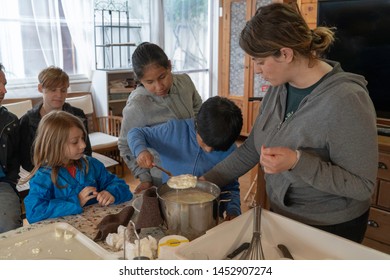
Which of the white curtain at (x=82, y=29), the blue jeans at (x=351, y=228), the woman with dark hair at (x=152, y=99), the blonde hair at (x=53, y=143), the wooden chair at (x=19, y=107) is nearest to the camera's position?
the blue jeans at (x=351, y=228)

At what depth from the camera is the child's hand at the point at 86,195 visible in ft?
4.01

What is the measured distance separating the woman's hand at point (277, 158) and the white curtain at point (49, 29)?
11.4 feet

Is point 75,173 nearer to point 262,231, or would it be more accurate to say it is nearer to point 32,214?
point 32,214

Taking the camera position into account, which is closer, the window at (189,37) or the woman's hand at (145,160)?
the woman's hand at (145,160)

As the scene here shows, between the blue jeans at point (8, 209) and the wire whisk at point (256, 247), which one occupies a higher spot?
the wire whisk at point (256, 247)

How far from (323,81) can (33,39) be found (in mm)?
3441

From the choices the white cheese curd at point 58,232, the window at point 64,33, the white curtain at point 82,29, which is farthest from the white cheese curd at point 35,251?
the white curtain at point 82,29

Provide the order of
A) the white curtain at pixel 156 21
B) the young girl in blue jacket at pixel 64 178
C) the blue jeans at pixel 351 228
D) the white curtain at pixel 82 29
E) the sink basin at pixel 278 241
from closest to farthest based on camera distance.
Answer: the sink basin at pixel 278 241 → the blue jeans at pixel 351 228 → the young girl in blue jacket at pixel 64 178 → the white curtain at pixel 82 29 → the white curtain at pixel 156 21

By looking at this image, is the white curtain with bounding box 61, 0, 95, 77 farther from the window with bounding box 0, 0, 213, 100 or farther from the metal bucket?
the metal bucket

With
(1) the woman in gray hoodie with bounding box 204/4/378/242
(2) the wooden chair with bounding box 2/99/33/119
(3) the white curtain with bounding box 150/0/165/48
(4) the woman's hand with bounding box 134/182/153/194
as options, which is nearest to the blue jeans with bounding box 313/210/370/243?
(1) the woman in gray hoodie with bounding box 204/4/378/242

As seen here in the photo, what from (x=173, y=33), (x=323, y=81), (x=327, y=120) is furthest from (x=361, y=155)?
(x=173, y=33)

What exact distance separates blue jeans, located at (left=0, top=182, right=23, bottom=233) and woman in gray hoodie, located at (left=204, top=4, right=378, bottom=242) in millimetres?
1171

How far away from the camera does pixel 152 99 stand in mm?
1530

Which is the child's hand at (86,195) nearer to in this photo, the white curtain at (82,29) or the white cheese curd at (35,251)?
the white cheese curd at (35,251)
